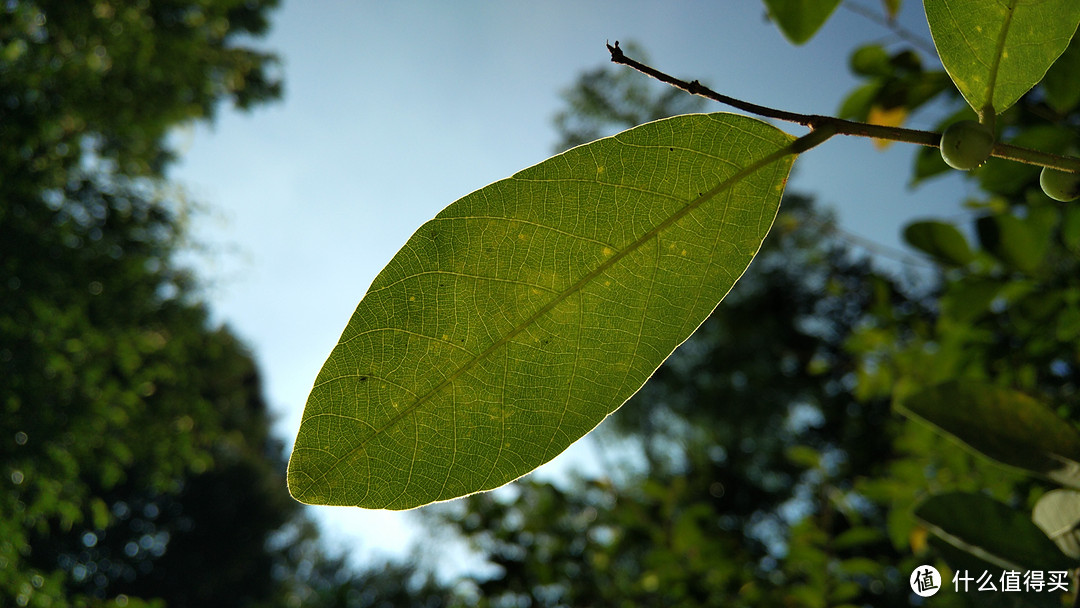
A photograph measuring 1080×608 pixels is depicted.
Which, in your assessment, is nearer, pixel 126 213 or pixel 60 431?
pixel 60 431

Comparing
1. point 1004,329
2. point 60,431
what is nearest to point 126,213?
point 60,431

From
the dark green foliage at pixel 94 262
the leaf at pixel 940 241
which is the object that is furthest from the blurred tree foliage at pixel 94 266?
the leaf at pixel 940 241

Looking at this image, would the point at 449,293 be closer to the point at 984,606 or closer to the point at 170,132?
the point at 984,606

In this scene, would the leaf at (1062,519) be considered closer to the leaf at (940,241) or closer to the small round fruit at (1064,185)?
the small round fruit at (1064,185)

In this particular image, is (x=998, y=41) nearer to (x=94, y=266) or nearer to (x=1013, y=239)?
(x=1013, y=239)

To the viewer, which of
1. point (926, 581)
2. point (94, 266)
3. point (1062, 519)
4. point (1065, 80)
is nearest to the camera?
point (1062, 519)

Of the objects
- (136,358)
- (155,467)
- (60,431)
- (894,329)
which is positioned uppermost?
(136,358)

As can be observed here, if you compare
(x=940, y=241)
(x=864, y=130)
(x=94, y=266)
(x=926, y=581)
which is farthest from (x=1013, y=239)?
(x=94, y=266)
